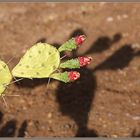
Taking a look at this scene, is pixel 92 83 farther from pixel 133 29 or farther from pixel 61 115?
pixel 133 29

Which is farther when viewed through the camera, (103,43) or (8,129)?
(103,43)

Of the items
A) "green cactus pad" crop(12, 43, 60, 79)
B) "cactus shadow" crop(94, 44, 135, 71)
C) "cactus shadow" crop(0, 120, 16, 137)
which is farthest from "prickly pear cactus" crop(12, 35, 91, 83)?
"cactus shadow" crop(94, 44, 135, 71)

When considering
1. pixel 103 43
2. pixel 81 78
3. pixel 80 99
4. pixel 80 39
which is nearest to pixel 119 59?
pixel 103 43

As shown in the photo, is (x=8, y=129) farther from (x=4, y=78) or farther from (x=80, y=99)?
(x=4, y=78)

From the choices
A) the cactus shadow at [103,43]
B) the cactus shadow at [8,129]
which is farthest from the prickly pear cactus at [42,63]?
the cactus shadow at [103,43]

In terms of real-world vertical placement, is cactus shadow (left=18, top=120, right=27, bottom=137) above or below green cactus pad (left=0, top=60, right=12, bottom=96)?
below

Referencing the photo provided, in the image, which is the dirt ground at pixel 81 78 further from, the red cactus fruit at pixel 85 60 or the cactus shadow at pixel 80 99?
the red cactus fruit at pixel 85 60

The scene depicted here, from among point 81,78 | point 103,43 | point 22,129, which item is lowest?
point 22,129

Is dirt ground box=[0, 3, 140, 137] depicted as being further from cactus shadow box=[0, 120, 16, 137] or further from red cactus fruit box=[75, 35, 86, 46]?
red cactus fruit box=[75, 35, 86, 46]
